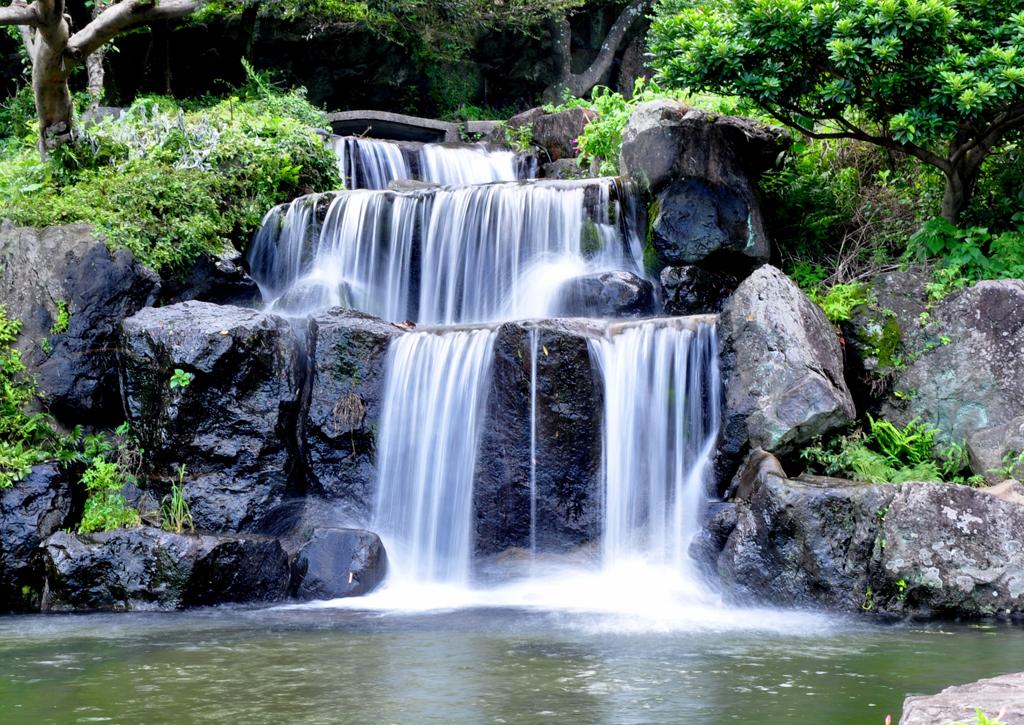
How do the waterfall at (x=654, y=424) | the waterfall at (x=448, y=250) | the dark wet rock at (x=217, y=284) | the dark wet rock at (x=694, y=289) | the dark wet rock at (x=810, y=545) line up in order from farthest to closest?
the waterfall at (x=448, y=250) → the dark wet rock at (x=217, y=284) → the dark wet rock at (x=694, y=289) → the waterfall at (x=654, y=424) → the dark wet rock at (x=810, y=545)

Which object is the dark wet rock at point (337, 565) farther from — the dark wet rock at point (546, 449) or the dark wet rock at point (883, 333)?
the dark wet rock at point (883, 333)

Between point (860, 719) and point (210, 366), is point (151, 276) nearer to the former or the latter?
point (210, 366)

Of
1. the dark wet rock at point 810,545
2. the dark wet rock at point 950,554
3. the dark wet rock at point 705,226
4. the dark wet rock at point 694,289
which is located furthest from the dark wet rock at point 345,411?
the dark wet rock at point 950,554

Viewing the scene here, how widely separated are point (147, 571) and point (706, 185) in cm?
709

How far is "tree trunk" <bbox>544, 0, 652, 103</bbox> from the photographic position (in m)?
24.4

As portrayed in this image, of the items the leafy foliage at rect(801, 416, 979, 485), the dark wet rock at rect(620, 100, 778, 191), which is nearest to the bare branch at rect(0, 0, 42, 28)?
the dark wet rock at rect(620, 100, 778, 191)

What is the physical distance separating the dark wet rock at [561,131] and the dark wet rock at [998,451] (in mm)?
8754

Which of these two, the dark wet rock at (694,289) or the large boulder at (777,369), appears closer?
the large boulder at (777,369)

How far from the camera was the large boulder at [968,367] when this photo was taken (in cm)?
920

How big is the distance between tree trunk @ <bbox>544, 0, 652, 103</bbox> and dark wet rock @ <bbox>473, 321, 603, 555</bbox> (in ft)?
52.6

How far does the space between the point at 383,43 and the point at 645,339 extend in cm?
1510

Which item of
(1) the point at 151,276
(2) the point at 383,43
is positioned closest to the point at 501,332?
(1) the point at 151,276

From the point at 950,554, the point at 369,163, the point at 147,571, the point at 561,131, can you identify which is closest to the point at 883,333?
the point at 950,554

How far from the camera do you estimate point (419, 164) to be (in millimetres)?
16375
